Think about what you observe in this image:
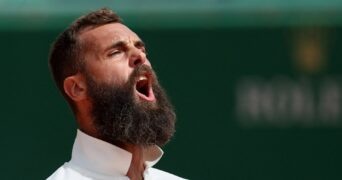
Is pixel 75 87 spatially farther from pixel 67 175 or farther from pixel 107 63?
pixel 67 175

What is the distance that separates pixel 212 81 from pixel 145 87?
12.6ft

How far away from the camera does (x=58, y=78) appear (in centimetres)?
387

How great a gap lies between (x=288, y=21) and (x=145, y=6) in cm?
88

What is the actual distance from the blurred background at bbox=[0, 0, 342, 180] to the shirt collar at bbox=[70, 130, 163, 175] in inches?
149

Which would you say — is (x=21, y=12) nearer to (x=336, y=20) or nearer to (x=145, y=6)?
(x=145, y=6)

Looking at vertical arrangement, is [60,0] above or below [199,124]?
above

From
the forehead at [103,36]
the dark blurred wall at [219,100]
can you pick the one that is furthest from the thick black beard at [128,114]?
the dark blurred wall at [219,100]

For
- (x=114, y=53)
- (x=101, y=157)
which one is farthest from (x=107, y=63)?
(x=101, y=157)

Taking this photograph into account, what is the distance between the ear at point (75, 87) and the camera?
150 inches

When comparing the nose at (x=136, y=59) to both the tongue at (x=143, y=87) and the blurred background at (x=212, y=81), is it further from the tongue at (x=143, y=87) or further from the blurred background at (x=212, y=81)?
the blurred background at (x=212, y=81)

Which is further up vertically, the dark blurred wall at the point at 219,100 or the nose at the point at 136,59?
the nose at the point at 136,59

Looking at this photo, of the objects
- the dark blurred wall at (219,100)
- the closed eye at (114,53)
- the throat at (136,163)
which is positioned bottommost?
the dark blurred wall at (219,100)

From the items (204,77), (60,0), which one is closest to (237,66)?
(204,77)

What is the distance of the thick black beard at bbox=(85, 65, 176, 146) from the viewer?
3.77 meters
